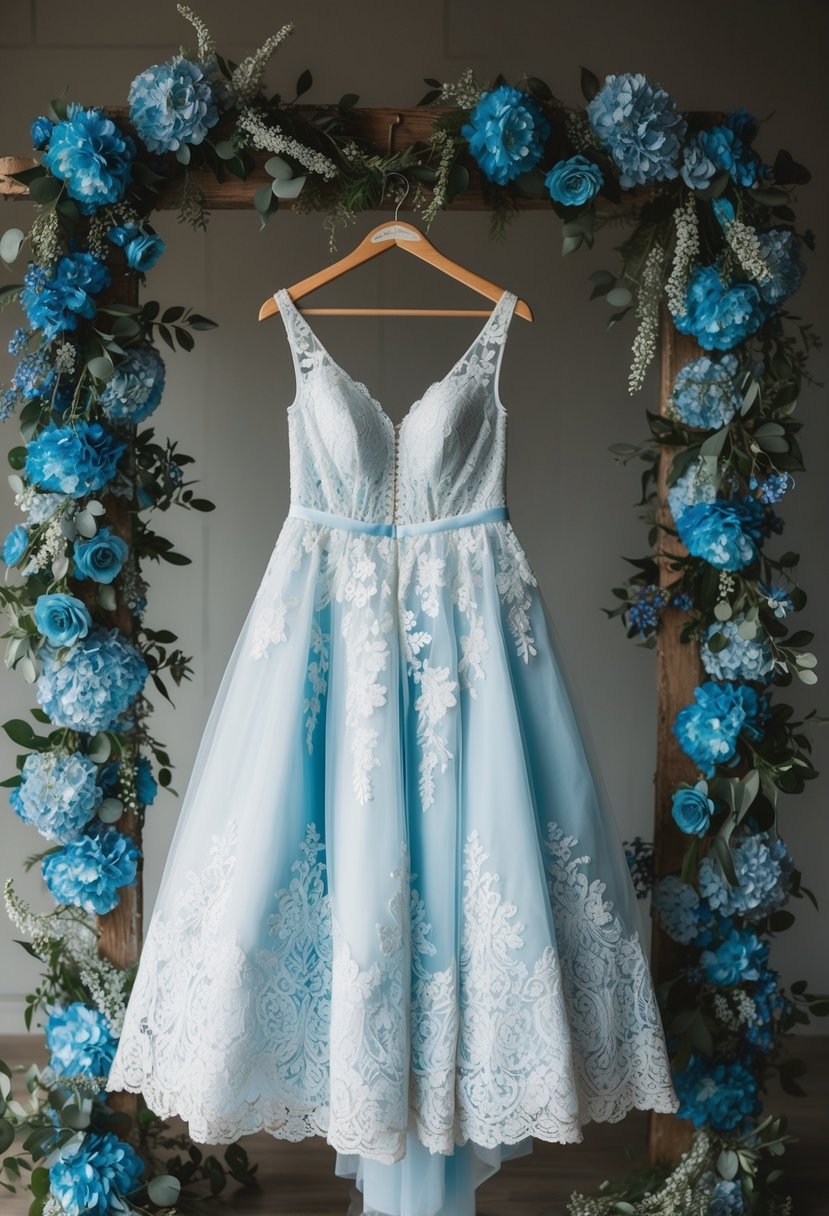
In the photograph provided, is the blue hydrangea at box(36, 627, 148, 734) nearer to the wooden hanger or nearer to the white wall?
the wooden hanger

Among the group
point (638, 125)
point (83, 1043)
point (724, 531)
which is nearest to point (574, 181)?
point (638, 125)

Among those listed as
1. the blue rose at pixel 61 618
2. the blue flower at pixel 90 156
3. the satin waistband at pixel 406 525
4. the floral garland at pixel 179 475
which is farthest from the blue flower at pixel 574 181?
the blue rose at pixel 61 618

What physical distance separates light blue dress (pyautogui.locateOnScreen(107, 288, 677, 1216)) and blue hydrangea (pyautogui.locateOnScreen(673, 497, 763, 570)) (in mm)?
392

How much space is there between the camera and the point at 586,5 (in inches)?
114

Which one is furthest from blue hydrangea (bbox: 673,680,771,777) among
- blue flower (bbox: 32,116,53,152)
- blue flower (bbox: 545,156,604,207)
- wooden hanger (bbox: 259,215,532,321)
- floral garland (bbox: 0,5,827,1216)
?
blue flower (bbox: 32,116,53,152)

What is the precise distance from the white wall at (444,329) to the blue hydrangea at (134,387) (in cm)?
87

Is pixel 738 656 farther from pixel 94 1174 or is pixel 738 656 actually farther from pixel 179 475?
pixel 94 1174

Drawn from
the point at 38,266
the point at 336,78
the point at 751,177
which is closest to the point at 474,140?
the point at 751,177

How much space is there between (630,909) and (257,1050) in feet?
2.27

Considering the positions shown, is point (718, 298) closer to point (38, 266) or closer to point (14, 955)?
point (38, 266)

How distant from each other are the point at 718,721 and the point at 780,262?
0.91 meters

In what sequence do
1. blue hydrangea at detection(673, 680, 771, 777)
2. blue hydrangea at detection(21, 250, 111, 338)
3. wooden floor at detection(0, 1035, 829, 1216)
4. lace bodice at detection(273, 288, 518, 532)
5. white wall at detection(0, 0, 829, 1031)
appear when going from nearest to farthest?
lace bodice at detection(273, 288, 518, 532) < blue hydrangea at detection(21, 250, 111, 338) < blue hydrangea at detection(673, 680, 771, 777) < wooden floor at detection(0, 1035, 829, 1216) < white wall at detection(0, 0, 829, 1031)

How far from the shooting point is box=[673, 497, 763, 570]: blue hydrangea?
6.79 feet

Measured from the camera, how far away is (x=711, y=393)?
6.96 ft
